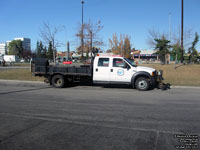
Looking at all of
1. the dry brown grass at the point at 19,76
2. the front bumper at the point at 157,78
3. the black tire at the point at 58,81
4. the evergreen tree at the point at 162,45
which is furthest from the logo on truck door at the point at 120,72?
the evergreen tree at the point at 162,45

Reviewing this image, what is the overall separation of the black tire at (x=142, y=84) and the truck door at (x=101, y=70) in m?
1.73

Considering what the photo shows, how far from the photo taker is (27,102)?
7477mm

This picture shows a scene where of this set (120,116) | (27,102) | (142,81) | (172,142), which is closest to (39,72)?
(27,102)

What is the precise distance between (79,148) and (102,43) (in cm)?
2331

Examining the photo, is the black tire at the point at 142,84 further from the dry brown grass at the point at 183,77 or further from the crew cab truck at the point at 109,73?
the dry brown grass at the point at 183,77

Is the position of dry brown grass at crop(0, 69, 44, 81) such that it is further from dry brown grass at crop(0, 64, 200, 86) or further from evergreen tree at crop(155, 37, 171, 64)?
evergreen tree at crop(155, 37, 171, 64)

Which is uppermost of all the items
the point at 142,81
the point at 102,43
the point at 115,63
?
the point at 102,43

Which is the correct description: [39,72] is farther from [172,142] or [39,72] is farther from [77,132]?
[172,142]

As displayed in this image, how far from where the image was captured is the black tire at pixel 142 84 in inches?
407

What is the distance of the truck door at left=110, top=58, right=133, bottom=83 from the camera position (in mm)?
10461

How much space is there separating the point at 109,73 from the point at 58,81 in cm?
341

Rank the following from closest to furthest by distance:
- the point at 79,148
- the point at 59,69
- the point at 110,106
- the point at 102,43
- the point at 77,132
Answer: the point at 79,148, the point at 77,132, the point at 110,106, the point at 59,69, the point at 102,43

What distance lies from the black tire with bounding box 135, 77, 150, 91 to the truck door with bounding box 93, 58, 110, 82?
1.73m

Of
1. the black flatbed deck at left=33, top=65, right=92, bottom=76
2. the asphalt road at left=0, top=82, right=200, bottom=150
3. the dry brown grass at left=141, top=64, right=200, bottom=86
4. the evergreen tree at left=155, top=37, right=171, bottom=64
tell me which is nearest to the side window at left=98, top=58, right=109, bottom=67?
the black flatbed deck at left=33, top=65, right=92, bottom=76
